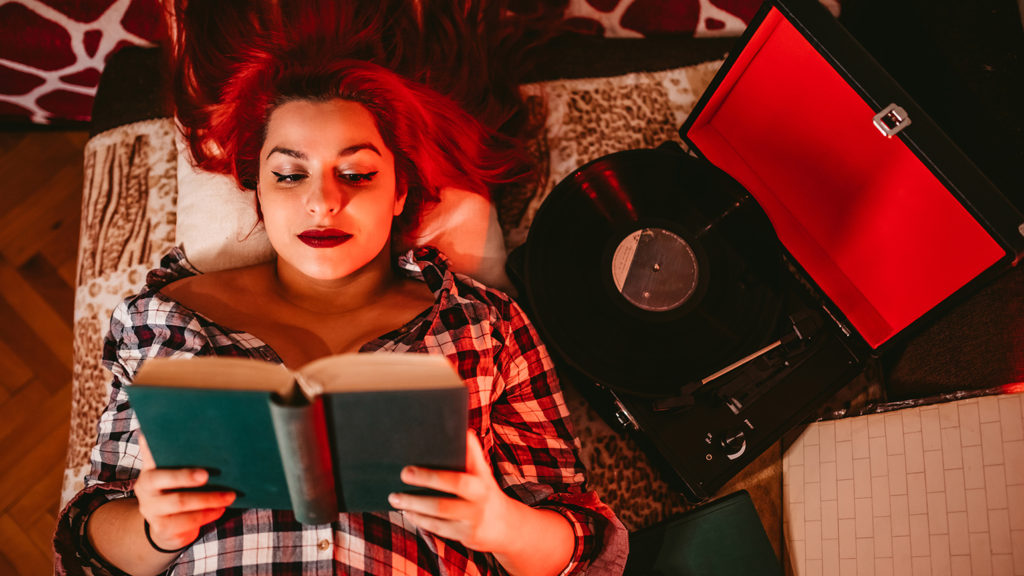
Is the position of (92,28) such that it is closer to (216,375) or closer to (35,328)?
(35,328)

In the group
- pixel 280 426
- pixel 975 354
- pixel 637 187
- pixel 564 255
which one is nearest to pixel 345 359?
pixel 280 426

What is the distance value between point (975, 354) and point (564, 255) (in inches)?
31.3

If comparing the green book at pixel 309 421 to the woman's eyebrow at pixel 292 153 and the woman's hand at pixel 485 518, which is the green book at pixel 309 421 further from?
the woman's eyebrow at pixel 292 153

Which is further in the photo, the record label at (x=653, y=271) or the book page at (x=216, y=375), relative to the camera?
the record label at (x=653, y=271)

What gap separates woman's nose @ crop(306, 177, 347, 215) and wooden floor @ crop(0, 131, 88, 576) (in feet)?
3.63

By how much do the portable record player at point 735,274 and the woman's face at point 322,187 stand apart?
0.31 meters

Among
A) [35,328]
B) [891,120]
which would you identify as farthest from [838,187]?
[35,328]

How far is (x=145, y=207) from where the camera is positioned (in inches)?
53.3

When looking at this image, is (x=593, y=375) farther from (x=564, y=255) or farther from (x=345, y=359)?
(x=345, y=359)

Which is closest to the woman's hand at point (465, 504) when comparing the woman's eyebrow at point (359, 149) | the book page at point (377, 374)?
the book page at point (377, 374)

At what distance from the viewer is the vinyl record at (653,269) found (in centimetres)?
110

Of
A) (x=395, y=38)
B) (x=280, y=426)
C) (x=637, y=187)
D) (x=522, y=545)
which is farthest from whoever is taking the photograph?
(x=395, y=38)

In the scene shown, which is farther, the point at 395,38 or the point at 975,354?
the point at 395,38

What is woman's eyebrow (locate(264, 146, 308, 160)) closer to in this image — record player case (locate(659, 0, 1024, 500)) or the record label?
the record label
